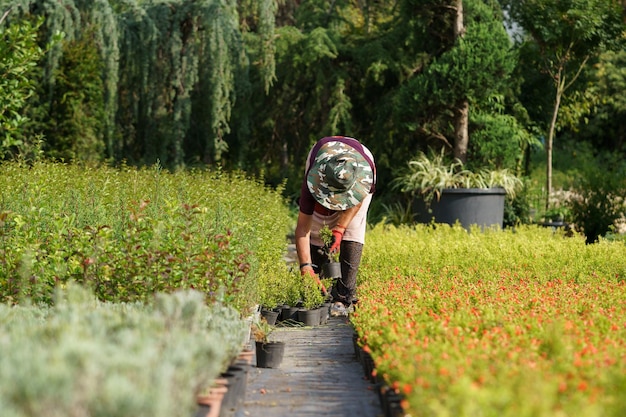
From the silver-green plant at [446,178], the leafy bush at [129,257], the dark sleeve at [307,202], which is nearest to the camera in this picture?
the leafy bush at [129,257]

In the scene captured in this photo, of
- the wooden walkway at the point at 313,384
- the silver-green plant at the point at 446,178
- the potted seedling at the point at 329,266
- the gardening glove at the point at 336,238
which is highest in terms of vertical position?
the silver-green plant at the point at 446,178

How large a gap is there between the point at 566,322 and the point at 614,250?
4.35 meters

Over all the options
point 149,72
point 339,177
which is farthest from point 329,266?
point 149,72

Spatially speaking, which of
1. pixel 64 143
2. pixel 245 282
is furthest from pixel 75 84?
pixel 245 282

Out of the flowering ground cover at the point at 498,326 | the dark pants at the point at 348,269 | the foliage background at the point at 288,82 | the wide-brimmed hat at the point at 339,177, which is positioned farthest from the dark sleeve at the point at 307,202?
the foliage background at the point at 288,82

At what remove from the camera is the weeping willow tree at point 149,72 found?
1336 cm

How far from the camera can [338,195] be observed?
20.7 ft

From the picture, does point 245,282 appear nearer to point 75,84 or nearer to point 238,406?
point 238,406

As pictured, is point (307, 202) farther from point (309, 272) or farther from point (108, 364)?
point (108, 364)

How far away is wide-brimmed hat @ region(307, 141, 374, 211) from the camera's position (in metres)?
6.19

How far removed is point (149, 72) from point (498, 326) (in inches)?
446

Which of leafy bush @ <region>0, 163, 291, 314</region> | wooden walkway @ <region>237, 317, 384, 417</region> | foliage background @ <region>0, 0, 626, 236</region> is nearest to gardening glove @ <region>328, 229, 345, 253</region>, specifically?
wooden walkway @ <region>237, 317, 384, 417</region>

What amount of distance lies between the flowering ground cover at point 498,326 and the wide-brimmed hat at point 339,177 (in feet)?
2.28

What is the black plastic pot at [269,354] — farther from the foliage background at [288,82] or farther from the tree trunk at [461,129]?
the tree trunk at [461,129]
